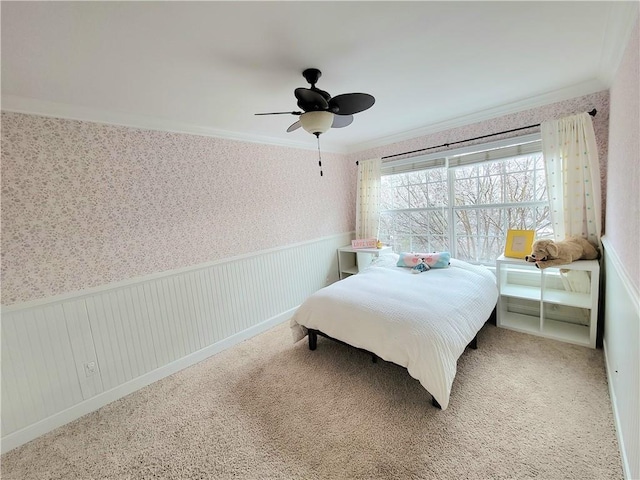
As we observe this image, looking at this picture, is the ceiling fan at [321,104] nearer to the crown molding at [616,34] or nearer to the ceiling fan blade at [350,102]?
the ceiling fan blade at [350,102]

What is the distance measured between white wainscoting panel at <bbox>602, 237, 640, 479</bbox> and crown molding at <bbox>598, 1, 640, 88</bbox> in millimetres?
1222

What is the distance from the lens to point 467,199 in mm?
3312

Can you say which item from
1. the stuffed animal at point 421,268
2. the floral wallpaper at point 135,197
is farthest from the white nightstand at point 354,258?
the floral wallpaper at point 135,197

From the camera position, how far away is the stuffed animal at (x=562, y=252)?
7.60 ft

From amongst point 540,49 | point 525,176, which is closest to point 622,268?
point 540,49

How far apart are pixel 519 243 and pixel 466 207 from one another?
74cm

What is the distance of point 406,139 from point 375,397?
9.98ft

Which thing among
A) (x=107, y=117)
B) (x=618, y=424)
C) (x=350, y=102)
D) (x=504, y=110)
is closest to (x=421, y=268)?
(x=618, y=424)

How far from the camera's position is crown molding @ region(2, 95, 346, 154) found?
1.75m

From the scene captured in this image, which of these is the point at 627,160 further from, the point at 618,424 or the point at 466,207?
the point at 466,207

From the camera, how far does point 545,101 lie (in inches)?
101

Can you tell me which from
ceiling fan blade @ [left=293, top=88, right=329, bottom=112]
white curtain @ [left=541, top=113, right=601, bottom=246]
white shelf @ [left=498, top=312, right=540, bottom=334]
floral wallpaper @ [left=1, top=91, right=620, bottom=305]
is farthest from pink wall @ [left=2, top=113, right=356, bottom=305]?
white curtain @ [left=541, top=113, right=601, bottom=246]

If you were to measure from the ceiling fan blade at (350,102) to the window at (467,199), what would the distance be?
1974mm

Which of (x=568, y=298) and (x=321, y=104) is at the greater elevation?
(x=321, y=104)
